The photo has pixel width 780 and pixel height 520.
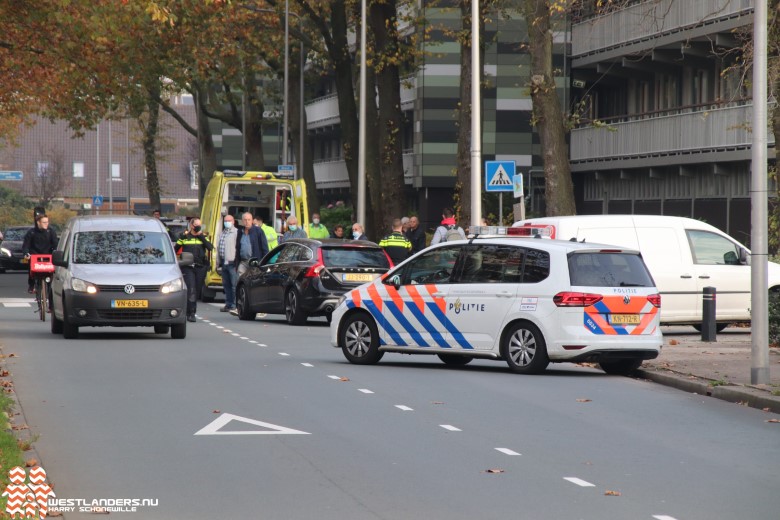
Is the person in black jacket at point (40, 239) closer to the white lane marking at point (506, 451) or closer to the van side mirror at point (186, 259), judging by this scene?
the van side mirror at point (186, 259)

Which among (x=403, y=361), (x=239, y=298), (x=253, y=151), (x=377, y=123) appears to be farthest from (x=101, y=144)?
(x=403, y=361)

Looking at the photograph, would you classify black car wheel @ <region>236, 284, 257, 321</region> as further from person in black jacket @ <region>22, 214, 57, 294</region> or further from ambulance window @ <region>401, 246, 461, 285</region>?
ambulance window @ <region>401, 246, 461, 285</region>

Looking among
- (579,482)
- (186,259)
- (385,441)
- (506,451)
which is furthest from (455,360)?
(579,482)

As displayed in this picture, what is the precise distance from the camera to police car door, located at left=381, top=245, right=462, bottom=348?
17.5m

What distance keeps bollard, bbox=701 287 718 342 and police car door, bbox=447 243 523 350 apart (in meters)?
5.76

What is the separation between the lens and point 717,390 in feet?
49.3

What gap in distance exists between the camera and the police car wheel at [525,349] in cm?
1666

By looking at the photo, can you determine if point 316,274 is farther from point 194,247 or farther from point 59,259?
point 59,259

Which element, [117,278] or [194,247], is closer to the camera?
[117,278]

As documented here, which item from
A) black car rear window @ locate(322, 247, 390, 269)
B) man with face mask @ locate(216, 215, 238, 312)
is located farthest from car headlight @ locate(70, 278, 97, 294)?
man with face mask @ locate(216, 215, 238, 312)

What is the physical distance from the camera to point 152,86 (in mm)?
48969

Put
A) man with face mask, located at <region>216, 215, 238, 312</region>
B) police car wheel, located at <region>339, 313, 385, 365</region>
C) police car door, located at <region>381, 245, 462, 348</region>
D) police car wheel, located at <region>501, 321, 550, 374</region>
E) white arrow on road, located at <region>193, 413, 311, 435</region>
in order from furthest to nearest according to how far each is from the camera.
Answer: man with face mask, located at <region>216, 215, 238, 312</region> → police car wheel, located at <region>339, 313, 385, 365</region> → police car door, located at <region>381, 245, 462, 348</region> → police car wheel, located at <region>501, 321, 550, 374</region> → white arrow on road, located at <region>193, 413, 311, 435</region>

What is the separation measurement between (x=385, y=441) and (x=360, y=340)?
703 cm

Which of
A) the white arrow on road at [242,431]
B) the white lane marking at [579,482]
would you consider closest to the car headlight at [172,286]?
the white arrow on road at [242,431]
